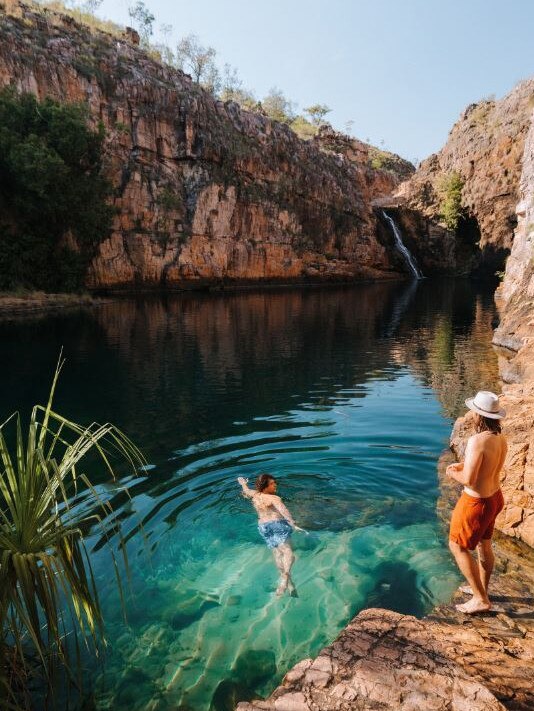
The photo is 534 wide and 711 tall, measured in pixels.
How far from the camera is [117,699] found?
411 centimetres

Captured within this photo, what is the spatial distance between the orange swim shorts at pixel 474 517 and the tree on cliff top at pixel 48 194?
123ft

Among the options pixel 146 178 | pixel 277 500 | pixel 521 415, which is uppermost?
pixel 146 178

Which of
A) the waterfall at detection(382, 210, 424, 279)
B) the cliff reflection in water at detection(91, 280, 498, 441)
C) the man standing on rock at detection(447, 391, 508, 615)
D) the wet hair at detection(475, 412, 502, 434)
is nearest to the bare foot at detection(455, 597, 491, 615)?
the man standing on rock at detection(447, 391, 508, 615)

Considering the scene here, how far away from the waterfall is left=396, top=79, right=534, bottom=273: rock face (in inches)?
211

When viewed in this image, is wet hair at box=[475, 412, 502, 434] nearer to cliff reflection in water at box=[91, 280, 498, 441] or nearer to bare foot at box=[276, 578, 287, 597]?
bare foot at box=[276, 578, 287, 597]

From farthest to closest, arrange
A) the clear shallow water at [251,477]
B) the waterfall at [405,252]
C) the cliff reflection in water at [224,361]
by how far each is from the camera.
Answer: the waterfall at [405,252], the cliff reflection in water at [224,361], the clear shallow water at [251,477]

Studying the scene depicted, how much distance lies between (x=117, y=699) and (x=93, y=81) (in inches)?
2147

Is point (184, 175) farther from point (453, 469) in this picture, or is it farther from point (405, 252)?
point (453, 469)

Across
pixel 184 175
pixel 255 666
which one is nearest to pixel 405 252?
pixel 184 175

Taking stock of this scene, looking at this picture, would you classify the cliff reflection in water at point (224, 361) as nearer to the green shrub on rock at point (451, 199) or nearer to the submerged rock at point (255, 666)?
the submerged rock at point (255, 666)

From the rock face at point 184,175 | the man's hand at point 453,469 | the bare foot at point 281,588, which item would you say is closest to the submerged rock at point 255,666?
the bare foot at point 281,588

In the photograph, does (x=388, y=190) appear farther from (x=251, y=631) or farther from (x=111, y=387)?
(x=251, y=631)

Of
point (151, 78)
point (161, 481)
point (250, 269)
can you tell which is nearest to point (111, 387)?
point (161, 481)

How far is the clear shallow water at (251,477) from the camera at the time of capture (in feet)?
15.7
